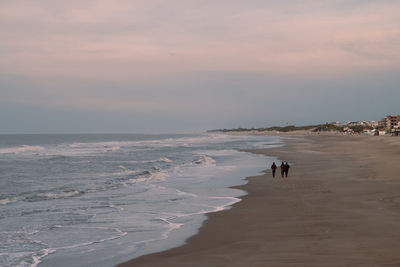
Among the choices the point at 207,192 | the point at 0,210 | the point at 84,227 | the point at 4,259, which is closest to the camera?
the point at 4,259

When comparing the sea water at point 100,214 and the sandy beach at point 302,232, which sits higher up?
the sandy beach at point 302,232

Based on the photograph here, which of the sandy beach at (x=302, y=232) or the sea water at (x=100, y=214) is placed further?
the sea water at (x=100, y=214)

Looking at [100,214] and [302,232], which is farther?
[100,214]

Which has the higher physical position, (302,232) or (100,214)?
(302,232)

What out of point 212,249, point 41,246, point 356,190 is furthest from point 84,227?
point 356,190

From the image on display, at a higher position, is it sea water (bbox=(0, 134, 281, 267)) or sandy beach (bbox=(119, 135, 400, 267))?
sandy beach (bbox=(119, 135, 400, 267))

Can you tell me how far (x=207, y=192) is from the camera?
2020cm

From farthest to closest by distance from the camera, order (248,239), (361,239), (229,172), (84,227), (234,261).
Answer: (229,172) < (84,227) < (248,239) < (361,239) < (234,261)

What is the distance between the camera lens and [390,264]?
7816mm

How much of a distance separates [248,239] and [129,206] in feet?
23.5

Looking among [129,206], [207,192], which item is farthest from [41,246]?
[207,192]

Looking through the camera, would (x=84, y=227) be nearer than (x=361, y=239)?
No

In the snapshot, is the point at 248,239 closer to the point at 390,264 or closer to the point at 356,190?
the point at 390,264

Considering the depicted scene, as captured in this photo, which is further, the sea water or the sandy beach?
the sea water
